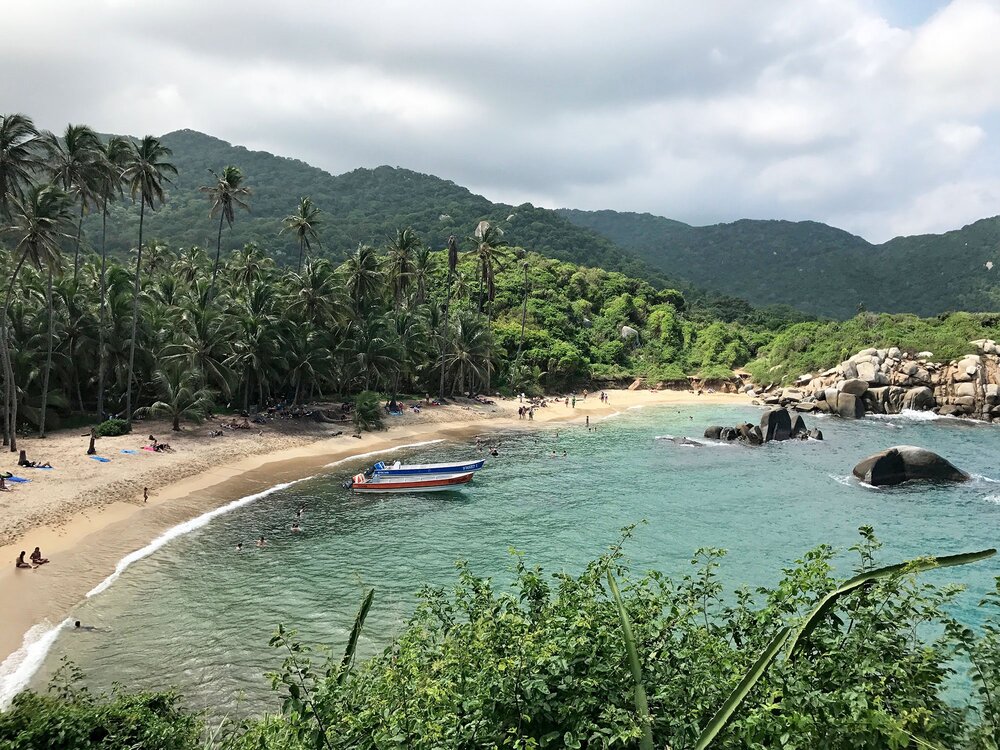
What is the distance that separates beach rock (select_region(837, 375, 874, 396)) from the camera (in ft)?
249

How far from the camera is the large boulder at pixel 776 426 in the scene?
5850cm

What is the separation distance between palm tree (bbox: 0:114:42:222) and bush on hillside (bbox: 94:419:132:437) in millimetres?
15449

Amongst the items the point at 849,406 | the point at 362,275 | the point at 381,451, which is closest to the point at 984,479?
the point at 849,406

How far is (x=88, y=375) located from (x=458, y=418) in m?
35.6

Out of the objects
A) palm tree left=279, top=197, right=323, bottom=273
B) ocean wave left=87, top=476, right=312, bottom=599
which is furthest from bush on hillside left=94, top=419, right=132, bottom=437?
palm tree left=279, top=197, right=323, bottom=273

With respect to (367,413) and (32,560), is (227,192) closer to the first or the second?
(367,413)

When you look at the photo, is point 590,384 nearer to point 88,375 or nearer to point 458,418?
point 458,418

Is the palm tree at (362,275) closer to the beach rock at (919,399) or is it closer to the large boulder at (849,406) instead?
the large boulder at (849,406)

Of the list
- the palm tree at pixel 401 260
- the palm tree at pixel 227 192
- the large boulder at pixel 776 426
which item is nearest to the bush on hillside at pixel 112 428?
the palm tree at pixel 227 192

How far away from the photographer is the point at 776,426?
58.9 meters

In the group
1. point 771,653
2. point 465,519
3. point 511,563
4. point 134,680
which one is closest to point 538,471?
point 465,519

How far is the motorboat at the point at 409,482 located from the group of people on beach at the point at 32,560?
17.6 metres

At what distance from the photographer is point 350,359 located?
60719 mm

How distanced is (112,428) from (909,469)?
5869 cm
